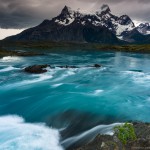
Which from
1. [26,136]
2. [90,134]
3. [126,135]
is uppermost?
[126,135]

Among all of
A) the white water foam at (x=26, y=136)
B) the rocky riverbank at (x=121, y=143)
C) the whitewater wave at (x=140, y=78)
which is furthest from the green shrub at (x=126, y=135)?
the whitewater wave at (x=140, y=78)

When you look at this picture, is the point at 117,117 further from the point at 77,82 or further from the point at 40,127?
the point at 77,82

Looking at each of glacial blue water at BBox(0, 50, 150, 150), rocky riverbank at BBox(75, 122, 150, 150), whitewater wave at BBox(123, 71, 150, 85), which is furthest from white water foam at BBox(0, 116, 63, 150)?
whitewater wave at BBox(123, 71, 150, 85)

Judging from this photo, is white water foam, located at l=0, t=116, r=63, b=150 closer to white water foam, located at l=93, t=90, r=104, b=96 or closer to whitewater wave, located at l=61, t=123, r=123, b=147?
whitewater wave, located at l=61, t=123, r=123, b=147

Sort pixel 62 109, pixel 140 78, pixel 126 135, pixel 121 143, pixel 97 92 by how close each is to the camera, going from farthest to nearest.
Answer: pixel 140 78 < pixel 97 92 < pixel 62 109 < pixel 126 135 < pixel 121 143

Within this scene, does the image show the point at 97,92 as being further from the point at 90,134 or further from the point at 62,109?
the point at 90,134

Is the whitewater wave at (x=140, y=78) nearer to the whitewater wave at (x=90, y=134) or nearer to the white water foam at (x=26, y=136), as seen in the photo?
the whitewater wave at (x=90, y=134)

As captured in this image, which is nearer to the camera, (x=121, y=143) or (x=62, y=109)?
(x=121, y=143)

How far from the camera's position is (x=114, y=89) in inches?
1506

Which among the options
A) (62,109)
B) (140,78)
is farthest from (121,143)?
(140,78)

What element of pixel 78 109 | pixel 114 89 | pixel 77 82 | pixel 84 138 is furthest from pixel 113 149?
pixel 77 82

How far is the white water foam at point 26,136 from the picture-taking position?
1872 cm

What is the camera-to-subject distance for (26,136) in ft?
66.9

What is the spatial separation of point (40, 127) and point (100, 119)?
527 cm
